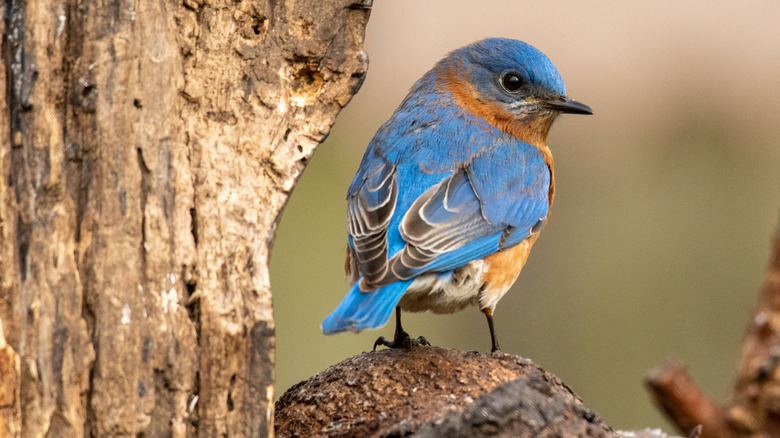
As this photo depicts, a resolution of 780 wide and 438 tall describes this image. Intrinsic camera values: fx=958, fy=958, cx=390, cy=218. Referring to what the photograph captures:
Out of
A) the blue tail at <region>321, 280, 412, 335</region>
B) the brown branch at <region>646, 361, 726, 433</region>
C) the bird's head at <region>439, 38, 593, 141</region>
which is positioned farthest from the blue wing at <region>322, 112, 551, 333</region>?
the brown branch at <region>646, 361, 726, 433</region>

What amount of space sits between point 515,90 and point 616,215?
2680mm

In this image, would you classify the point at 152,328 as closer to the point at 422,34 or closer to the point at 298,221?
the point at 298,221

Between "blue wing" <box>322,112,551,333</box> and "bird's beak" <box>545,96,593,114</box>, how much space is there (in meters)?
0.26

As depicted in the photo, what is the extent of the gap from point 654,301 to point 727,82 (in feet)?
5.86

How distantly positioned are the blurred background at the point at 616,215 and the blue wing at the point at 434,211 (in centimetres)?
257

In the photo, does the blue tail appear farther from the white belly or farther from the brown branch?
the brown branch

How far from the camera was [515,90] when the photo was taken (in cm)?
485

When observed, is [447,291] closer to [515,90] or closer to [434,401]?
[434,401]

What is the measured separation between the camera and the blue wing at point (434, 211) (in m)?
3.84

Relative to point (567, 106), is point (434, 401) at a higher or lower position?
lower

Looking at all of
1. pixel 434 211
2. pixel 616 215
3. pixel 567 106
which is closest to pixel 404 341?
pixel 434 211

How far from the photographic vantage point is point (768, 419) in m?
2.92

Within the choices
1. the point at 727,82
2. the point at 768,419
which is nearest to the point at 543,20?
the point at 727,82

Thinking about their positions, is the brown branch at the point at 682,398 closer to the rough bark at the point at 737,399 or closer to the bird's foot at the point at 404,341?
the rough bark at the point at 737,399
